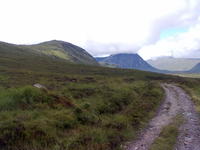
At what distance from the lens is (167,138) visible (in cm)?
1096

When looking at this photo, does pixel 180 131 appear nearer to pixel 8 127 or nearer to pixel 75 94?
pixel 8 127

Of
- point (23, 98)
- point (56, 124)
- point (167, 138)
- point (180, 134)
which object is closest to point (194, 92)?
point (180, 134)

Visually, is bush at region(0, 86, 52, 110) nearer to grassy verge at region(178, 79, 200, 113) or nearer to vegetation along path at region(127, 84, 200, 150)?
vegetation along path at region(127, 84, 200, 150)

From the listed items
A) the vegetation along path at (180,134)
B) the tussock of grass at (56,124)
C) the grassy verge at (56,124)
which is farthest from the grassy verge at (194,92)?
the tussock of grass at (56,124)

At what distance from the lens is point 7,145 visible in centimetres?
Result: 880

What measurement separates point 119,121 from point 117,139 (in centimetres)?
272

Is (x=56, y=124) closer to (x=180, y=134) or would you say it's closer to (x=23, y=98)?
(x=23, y=98)

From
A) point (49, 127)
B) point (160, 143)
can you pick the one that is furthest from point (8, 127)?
point (160, 143)

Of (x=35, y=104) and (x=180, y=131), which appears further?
(x=35, y=104)

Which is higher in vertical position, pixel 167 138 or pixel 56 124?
pixel 56 124

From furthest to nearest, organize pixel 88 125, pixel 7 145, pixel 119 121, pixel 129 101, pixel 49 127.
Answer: pixel 129 101 → pixel 119 121 → pixel 88 125 → pixel 49 127 → pixel 7 145

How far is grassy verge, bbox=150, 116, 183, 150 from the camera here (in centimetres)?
987

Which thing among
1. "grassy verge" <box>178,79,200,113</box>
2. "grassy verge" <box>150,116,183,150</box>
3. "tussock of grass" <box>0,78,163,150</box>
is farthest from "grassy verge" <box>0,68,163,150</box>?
"grassy verge" <box>178,79,200,113</box>

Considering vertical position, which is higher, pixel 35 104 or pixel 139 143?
pixel 35 104
